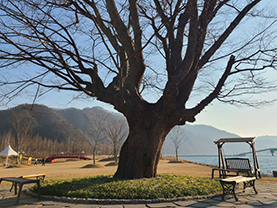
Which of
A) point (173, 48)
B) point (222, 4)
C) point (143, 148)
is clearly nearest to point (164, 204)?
point (143, 148)

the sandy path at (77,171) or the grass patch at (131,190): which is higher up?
the grass patch at (131,190)

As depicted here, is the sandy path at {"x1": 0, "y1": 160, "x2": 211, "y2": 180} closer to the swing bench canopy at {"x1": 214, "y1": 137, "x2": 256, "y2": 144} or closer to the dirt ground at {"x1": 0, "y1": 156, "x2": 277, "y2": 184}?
the dirt ground at {"x1": 0, "y1": 156, "x2": 277, "y2": 184}

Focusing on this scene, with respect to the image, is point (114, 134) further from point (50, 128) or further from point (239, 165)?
point (50, 128)

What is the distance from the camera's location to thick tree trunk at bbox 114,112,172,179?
19.5 feet

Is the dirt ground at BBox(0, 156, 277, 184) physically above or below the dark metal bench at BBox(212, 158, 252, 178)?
below

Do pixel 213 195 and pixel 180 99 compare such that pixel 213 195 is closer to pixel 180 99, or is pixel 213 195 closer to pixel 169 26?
pixel 180 99

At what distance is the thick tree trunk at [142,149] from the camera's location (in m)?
5.96

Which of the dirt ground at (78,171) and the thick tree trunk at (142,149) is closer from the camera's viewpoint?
the thick tree trunk at (142,149)

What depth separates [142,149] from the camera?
604cm

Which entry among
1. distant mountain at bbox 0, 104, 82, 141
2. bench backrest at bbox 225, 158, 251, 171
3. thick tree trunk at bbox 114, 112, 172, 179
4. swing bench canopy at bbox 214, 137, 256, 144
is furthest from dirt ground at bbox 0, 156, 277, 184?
distant mountain at bbox 0, 104, 82, 141

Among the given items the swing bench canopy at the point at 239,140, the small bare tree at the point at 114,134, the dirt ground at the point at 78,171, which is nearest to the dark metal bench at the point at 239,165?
the swing bench canopy at the point at 239,140

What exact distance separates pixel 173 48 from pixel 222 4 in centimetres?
209

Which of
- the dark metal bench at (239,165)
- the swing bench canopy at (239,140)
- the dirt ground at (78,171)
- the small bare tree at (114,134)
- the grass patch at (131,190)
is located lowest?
the dirt ground at (78,171)

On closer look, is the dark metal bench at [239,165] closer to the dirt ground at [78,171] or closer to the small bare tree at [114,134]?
the dirt ground at [78,171]
